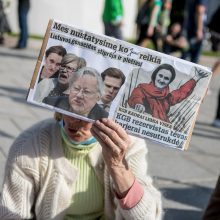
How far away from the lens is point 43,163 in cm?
232

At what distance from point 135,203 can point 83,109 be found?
1.43 ft

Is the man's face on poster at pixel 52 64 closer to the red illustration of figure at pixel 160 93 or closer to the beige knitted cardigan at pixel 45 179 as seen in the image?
the red illustration of figure at pixel 160 93

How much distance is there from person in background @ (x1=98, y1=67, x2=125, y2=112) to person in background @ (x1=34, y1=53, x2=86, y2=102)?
0.31 ft

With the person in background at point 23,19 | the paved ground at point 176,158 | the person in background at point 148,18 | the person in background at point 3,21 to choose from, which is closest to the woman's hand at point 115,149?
the paved ground at point 176,158

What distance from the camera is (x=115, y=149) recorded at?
2057 millimetres

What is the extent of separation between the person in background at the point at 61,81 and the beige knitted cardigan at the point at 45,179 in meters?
0.37

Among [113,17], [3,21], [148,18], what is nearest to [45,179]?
[113,17]

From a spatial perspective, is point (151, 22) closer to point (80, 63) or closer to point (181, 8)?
point (80, 63)

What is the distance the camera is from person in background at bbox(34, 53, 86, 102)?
6.59ft

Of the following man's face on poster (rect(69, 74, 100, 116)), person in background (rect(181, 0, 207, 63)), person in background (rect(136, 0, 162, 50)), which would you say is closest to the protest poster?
man's face on poster (rect(69, 74, 100, 116))

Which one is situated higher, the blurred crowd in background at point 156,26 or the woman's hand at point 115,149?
the blurred crowd in background at point 156,26

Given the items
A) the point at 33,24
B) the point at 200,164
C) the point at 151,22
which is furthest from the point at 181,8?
the point at 200,164

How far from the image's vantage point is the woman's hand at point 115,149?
201 centimetres

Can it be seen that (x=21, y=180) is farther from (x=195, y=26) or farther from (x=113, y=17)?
(x=195, y=26)
